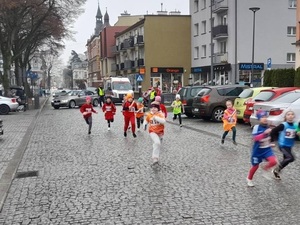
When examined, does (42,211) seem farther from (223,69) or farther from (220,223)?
(223,69)

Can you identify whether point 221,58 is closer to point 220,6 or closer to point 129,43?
point 220,6

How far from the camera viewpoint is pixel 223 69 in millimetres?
40156

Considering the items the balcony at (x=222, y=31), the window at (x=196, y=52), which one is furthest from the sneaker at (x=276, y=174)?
Result: the window at (x=196, y=52)

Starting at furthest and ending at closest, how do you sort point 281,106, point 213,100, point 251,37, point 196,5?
point 196,5, point 251,37, point 213,100, point 281,106

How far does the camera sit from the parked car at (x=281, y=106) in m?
11.2

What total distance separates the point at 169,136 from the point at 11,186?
23.2 feet

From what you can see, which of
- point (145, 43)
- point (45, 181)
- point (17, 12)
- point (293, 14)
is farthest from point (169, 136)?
point (145, 43)

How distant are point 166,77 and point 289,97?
39592 millimetres

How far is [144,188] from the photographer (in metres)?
6.82

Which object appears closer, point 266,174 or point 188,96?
point 266,174

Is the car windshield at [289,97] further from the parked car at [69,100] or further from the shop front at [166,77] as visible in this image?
the shop front at [166,77]

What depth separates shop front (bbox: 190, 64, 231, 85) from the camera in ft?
132

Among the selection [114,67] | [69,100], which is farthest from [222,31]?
[114,67]

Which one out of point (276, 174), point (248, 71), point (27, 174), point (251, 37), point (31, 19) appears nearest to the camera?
point (276, 174)
